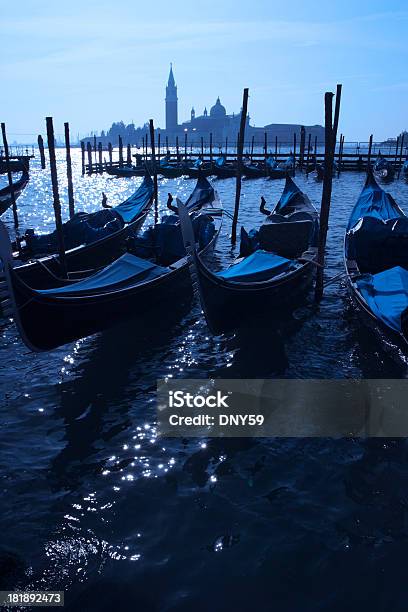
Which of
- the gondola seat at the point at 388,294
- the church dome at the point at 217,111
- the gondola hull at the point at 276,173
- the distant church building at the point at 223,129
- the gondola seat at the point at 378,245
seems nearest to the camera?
the gondola seat at the point at 388,294

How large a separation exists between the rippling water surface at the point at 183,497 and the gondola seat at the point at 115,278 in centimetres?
119

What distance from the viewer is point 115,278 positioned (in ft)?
27.6

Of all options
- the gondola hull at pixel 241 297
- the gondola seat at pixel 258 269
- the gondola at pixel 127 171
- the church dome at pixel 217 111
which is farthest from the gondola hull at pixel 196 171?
A: the church dome at pixel 217 111

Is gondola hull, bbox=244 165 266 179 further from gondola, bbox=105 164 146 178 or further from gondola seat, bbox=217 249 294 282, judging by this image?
Result: gondola seat, bbox=217 249 294 282

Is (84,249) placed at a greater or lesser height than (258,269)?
lesser

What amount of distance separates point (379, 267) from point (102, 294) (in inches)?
224

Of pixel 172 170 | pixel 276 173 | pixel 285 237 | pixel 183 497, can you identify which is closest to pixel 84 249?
pixel 285 237

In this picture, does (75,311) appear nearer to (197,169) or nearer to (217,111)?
(197,169)

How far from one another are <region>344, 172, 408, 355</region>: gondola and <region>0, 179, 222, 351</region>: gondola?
11.4 ft

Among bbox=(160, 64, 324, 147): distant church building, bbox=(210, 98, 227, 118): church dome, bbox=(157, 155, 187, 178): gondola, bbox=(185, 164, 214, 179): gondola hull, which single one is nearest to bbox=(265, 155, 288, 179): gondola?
bbox=(185, 164, 214, 179): gondola hull

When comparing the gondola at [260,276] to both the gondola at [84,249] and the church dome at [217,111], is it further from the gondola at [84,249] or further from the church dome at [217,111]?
the church dome at [217,111]

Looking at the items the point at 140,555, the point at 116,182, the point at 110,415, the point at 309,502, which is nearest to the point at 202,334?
the point at 110,415

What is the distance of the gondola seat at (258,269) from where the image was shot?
27.9ft

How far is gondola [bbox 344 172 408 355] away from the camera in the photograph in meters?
6.70
